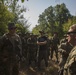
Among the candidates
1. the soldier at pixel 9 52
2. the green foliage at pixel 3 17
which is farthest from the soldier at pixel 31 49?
the soldier at pixel 9 52

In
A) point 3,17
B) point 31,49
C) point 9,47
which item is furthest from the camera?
point 31,49

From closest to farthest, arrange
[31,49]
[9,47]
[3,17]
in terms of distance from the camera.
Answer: [9,47] → [3,17] → [31,49]

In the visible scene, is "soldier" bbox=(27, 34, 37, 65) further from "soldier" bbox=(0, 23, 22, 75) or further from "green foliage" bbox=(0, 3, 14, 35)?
"soldier" bbox=(0, 23, 22, 75)

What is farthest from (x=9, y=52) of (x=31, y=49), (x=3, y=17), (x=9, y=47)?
(x=31, y=49)

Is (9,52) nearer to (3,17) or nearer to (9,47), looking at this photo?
(9,47)

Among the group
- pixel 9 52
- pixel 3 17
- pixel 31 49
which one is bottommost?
pixel 31 49

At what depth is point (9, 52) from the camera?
6.30m

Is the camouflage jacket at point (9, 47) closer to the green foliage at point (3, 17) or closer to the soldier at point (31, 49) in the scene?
the green foliage at point (3, 17)

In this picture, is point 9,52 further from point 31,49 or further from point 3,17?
point 31,49

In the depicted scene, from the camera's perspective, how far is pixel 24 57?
14023 millimetres

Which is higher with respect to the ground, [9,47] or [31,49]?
[9,47]

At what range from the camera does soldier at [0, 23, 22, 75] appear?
6.26 metres

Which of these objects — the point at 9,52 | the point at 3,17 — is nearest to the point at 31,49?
the point at 3,17

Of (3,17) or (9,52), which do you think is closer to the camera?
(9,52)
